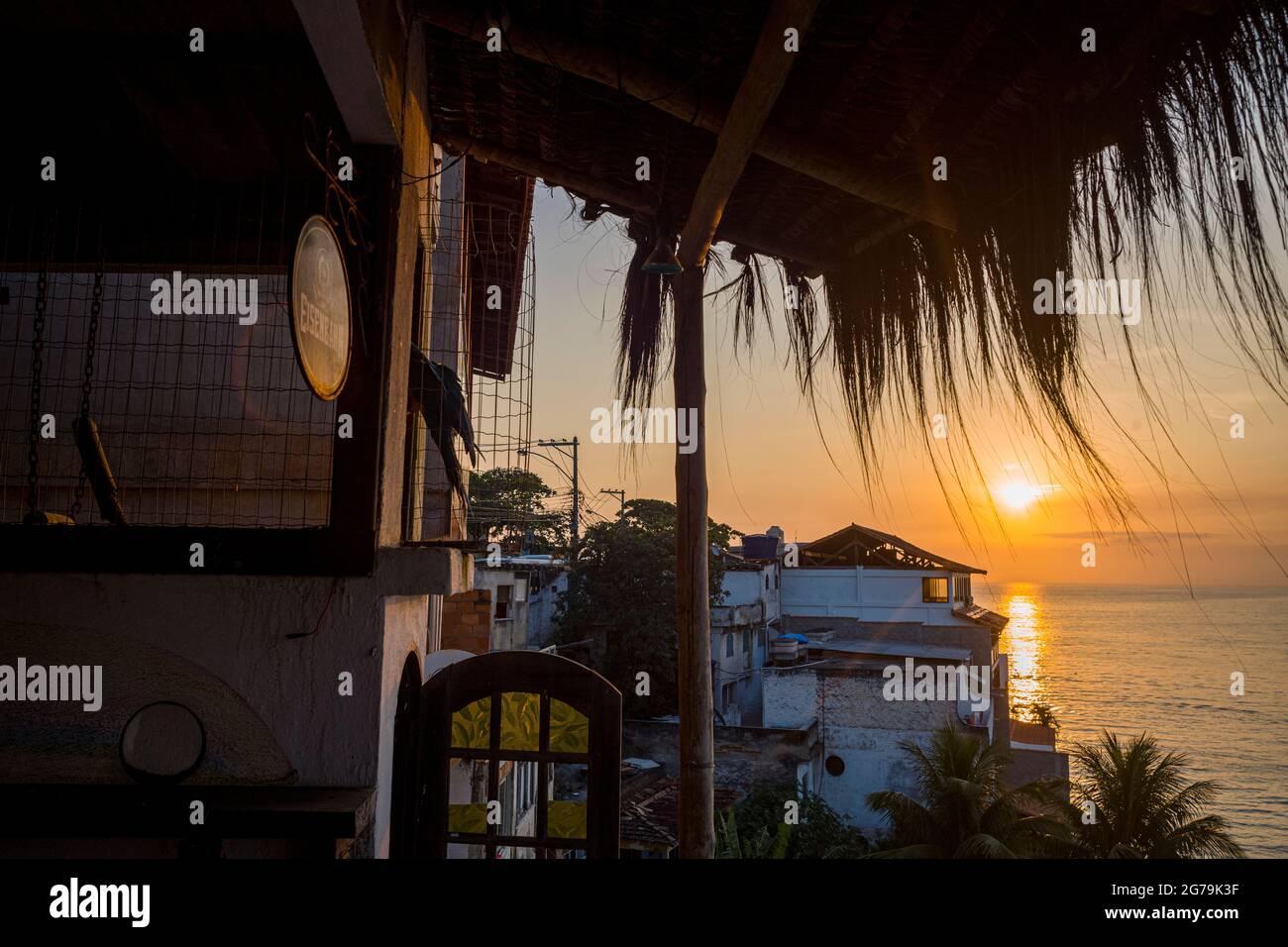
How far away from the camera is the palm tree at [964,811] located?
49.5 feet

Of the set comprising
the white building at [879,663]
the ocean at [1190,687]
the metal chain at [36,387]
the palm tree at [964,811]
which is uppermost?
the metal chain at [36,387]

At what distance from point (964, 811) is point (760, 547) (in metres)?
15.8

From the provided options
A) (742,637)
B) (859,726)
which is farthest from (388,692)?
(742,637)

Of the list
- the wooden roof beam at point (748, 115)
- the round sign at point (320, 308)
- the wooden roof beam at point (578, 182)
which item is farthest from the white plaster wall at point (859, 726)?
the round sign at point (320, 308)

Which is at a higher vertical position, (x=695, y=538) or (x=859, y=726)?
(x=695, y=538)

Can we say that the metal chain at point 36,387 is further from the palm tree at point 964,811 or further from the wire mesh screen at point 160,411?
the palm tree at point 964,811

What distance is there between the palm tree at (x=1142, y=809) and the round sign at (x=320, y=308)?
17.4 metres

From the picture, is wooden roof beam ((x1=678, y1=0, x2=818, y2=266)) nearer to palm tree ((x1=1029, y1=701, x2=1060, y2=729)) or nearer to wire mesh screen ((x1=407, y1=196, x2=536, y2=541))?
wire mesh screen ((x1=407, y1=196, x2=536, y2=541))

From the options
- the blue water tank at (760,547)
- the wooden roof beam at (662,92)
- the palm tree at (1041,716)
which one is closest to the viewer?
the wooden roof beam at (662,92)

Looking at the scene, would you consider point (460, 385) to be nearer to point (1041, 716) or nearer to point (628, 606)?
point (628, 606)

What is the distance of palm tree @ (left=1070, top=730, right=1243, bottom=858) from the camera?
1492cm

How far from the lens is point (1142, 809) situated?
15625 mm
